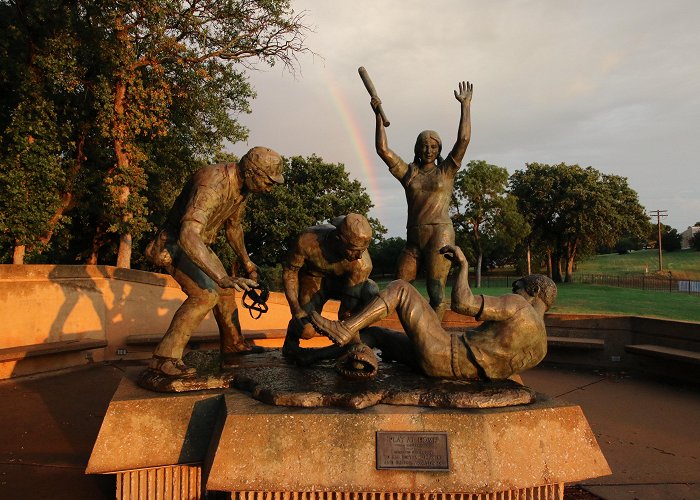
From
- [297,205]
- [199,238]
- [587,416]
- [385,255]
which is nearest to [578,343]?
[587,416]

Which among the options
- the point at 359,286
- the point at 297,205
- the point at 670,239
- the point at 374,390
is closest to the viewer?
the point at 374,390

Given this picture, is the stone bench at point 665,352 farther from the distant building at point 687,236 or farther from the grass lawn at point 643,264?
the distant building at point 687,236

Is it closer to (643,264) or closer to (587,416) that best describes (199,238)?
(587,416)

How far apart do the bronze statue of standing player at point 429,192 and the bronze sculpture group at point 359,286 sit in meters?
0.01

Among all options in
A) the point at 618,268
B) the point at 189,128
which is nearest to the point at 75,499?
the point at 189,128

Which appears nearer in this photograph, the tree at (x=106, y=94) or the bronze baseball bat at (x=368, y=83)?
the bronze baseball bat at (x=368, y=83)

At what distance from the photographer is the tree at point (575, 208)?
33.2 meters

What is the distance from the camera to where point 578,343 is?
7.91 metres

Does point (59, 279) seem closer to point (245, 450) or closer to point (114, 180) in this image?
point (114, 180)

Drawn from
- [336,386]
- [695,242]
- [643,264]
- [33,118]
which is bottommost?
[336,386]

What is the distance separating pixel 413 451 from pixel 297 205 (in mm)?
19887

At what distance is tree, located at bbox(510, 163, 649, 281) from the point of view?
33.2 m

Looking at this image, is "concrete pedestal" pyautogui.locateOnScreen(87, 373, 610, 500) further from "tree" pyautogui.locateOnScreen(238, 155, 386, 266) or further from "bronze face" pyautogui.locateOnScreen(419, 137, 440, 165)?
"tree" pyautogui.locateOnScreen(238, 155, 386, 266)

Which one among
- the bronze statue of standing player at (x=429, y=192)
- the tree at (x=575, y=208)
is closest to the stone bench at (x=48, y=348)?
the bronze statue of standing player at (x=429, y=192)
